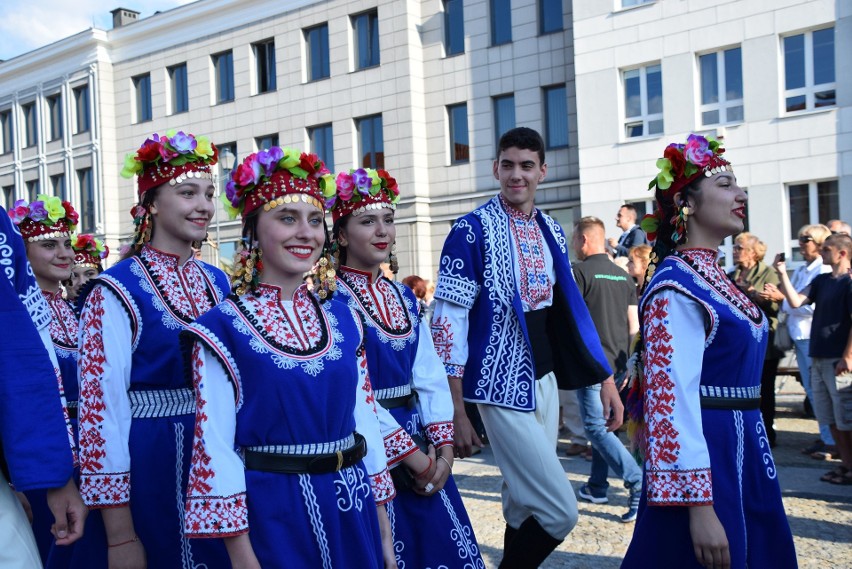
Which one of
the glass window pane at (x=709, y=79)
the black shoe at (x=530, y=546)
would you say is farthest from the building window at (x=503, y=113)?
the black shoe at (x=530, y=546)

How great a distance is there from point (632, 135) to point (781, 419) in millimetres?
9447

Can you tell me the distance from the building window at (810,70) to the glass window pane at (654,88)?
244cm

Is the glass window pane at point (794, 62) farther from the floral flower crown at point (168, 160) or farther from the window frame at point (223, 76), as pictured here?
the window frame at point (223, 76)

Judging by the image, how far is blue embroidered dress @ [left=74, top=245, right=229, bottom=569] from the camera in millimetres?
3028

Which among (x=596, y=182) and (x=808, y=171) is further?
(x=596, y=182)

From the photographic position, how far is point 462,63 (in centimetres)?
2031

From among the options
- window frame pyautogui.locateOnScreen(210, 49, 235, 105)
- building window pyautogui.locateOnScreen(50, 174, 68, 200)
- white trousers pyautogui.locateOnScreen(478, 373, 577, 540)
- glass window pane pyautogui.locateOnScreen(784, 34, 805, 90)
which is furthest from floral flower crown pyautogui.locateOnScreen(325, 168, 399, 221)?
building window pyautogui.locateOnScreen(50, 174, 68, 200)

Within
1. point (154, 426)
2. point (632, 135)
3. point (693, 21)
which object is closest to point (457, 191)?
point (632, 135)

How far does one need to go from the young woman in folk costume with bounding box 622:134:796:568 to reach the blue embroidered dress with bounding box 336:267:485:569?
87 centimetres

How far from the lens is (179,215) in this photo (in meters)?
3.50

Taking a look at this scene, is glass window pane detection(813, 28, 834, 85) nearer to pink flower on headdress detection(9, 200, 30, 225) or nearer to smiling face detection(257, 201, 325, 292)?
pink flower on headdress detection(9, 200, 30, 225)

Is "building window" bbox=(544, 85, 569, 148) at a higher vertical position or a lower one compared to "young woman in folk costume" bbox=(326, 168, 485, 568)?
higher

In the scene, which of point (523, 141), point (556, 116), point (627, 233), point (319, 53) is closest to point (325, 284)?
A: point (523, 141)

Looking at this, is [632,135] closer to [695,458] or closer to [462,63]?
[462,63]
